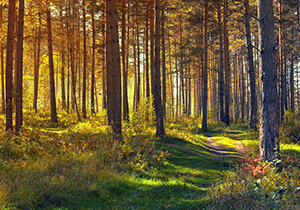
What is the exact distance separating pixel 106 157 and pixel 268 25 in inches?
271

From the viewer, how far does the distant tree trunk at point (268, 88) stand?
27.1 feet

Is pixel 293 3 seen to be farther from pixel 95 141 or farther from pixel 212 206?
pixel 212 206

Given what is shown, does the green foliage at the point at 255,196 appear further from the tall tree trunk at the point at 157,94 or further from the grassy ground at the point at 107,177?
the tall tree trunk at the point at 157,94

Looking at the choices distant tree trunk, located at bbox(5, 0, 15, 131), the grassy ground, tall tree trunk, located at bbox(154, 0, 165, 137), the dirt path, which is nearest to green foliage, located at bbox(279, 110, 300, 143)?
the grassy ground

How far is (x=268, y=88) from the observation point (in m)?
8.34

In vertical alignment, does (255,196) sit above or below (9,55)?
below

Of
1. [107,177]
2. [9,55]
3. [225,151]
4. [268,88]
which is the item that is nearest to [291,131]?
[225,151]

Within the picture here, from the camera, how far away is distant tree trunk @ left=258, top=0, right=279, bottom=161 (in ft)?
27.1

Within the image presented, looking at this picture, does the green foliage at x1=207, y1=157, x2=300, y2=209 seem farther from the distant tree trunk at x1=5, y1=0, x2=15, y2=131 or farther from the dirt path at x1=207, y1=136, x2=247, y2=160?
the distant tree trunk at x1=5, y1=0, x2=15, y2=131

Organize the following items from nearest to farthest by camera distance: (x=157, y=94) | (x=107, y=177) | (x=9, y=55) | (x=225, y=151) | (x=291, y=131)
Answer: (x=107, y=177) → (x=225, y=151) → (x=9, y=55) → (x=157, y=94) → (x=291, y=131)

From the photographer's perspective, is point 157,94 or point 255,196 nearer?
point 255,196

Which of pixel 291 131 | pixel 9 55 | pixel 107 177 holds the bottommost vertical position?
pixel 107 177

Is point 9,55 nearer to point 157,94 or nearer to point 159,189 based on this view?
point 157,94

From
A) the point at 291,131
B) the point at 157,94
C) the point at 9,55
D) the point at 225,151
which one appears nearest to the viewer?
the point at 225,151
